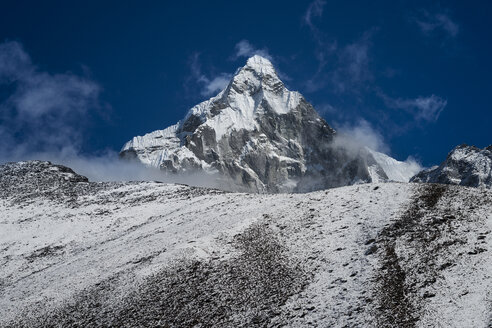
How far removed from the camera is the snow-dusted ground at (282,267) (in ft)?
58.6

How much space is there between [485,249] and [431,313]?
20.4 ft

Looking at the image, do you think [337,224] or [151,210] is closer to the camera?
[337,224]

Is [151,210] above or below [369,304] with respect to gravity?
above

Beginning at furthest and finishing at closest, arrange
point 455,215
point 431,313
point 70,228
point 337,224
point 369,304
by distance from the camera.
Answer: point 70,228
point 337,224
point 455,215
point 369,304
point 431,313

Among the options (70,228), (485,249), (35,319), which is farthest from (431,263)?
(70,228)

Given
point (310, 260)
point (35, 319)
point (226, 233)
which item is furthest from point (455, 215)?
point (35, 319)

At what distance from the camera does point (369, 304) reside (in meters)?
17.6

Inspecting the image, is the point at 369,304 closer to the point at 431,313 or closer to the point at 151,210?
the point at 431,313

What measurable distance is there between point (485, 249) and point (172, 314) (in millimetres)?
15493

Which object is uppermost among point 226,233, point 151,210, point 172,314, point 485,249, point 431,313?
point 151,210

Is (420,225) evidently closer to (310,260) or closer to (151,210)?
(310,260)

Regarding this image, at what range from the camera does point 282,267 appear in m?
23.0

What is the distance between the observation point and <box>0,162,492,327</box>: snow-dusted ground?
1788 cm

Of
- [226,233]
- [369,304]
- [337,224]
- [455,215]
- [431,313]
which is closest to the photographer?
[431,313]
